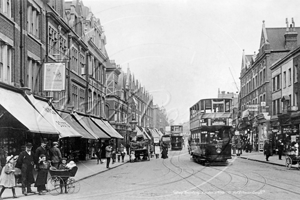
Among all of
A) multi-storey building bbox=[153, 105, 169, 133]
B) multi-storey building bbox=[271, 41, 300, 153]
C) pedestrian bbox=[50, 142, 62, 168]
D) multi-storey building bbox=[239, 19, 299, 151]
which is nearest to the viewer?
pedestrian bbox=[50, 142, 62, 168]

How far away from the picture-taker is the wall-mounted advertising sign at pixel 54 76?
2336 cm

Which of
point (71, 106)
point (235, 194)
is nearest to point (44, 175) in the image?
point (235, 194)

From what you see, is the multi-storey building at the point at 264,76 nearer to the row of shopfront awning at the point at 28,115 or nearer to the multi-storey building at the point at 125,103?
the multi-storey building at the point at 125,103

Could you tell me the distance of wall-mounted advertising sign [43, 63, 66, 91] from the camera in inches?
920

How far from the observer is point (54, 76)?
23609mm

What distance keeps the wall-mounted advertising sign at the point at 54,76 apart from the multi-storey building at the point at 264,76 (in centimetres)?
3074

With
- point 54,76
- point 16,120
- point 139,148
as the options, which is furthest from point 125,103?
point 16,120

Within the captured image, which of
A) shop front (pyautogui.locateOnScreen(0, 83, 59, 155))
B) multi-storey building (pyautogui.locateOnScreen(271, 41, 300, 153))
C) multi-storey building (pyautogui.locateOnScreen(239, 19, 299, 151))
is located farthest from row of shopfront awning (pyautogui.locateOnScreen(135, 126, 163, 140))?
shop front (pyautogui.locateOnScreen(0, 83, 59, 155))

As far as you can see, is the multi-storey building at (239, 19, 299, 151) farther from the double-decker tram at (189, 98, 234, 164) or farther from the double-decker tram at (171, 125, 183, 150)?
the double-decker tram at (189, 98, 234, 164)

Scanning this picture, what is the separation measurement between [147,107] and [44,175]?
7751cm

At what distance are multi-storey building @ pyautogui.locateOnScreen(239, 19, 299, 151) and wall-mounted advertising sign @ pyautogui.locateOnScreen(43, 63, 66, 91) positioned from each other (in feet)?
101

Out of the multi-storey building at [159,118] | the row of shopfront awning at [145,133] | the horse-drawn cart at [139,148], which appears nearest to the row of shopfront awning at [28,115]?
the horse-drawn cart at [139,148]

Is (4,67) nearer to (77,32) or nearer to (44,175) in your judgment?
(44,175)

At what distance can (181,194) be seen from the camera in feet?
43.8
